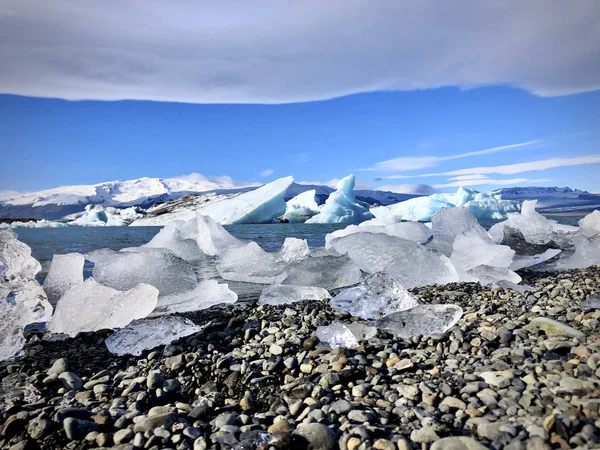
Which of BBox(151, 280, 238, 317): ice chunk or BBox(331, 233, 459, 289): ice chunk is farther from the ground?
BBox(331, 233, 459, 289): ice chunk

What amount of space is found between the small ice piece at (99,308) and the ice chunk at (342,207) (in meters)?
23.8

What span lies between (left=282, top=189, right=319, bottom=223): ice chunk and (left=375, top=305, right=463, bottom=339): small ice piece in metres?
28.8

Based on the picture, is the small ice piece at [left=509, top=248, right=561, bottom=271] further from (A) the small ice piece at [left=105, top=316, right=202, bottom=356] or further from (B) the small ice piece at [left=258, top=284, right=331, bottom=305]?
(A) the small ice piece at [left=105, top=316, right=202, bottom=356]

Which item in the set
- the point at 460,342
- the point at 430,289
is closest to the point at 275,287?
the point at 430,289

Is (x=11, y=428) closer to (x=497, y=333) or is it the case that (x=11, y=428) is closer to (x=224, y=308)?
(x=224, y=308)

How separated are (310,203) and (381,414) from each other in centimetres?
3041

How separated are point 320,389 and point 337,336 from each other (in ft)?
2.01

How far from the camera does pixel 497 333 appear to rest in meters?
2.34

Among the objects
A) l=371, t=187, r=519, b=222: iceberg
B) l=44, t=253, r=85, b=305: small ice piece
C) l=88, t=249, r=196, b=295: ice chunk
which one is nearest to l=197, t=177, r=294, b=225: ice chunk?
l=371, t=187, r=519, b=222: iceberg

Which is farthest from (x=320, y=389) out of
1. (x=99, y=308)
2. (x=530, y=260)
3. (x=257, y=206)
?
(x=257, y=206)

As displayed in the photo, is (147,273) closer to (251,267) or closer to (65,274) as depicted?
(65,274)

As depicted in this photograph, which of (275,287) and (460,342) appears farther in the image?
(275,287)

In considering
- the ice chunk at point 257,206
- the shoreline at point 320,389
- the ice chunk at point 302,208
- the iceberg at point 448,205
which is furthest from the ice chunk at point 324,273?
the ice chunk at point 302,208

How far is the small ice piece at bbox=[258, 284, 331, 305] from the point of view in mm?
3639
